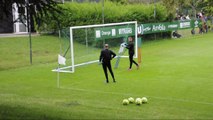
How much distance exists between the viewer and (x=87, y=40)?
77.2 ft

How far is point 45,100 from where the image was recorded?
14172 millimetres

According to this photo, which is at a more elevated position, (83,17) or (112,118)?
(83,17)

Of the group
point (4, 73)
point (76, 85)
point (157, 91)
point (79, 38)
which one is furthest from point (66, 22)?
point (157, 91)

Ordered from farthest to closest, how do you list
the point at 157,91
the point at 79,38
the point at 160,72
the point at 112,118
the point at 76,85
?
the point at 79,38 < the point at 160,72 < the point at 76,85 < the point at 157,91 < the point at 112,118

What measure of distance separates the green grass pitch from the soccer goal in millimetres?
666

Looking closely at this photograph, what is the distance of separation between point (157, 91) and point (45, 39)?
1826 centimetres

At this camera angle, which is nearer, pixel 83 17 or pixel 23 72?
pixel 23 72

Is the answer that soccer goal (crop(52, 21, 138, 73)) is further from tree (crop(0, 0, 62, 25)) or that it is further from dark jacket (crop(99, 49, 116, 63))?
tree (crop(0, 0, 62, 25))

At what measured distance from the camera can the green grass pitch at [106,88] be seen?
11.7 metres

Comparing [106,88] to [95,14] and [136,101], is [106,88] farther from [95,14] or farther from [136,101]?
[95,14]

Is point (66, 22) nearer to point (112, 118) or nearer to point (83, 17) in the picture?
point (83, 17)

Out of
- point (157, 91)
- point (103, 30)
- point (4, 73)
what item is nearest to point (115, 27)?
point (103, 30)

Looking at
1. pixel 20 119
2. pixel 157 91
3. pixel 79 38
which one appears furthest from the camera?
pixel 79 38

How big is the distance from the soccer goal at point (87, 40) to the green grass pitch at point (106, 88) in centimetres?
67
